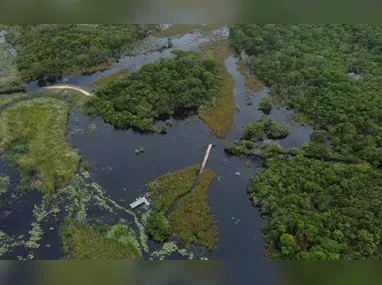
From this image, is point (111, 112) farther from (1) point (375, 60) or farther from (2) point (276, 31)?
(1) point (375, 60)

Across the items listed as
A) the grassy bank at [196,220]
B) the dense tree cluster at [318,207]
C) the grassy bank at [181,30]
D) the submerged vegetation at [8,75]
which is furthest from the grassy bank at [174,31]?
the grassy bank at [196,220]

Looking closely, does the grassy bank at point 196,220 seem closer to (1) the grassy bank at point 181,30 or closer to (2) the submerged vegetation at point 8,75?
(2) the submerged vegetation at point 8,75

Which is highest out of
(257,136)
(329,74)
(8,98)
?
(329,74)

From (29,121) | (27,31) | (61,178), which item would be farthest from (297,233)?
(27,31)

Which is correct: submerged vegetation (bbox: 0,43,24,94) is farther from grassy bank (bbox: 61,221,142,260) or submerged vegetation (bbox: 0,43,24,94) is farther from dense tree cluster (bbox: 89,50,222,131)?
grassy bank (bbox: 61,221,142,260)

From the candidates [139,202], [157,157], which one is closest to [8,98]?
[157,157]

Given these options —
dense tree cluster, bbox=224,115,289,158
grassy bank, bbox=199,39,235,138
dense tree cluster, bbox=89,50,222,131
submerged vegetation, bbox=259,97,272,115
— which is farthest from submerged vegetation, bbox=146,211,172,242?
submerged vegetation, bbox=259,97,272,115

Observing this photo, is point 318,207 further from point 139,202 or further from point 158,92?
point 158,92
